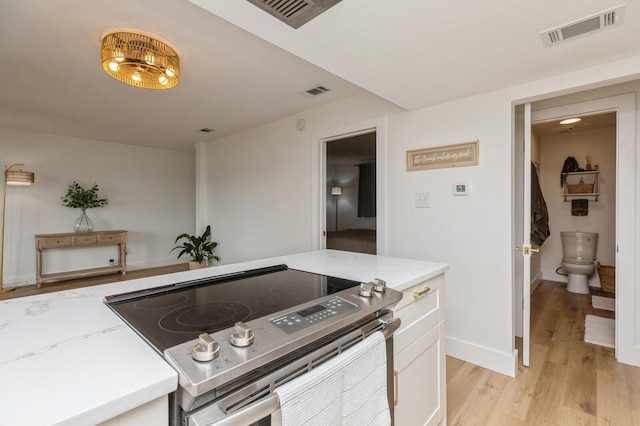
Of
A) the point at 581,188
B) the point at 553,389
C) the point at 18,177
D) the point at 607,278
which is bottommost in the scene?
the point at 553,389

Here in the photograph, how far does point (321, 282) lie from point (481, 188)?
167 centimetres

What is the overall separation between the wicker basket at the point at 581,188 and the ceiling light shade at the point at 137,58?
525cm

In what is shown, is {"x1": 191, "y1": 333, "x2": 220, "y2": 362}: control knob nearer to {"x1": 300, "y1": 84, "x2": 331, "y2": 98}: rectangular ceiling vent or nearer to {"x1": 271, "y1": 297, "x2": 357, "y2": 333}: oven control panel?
{"x1": 271, "y1": 297, "x2": 357, "y2": 333}: oven control panel

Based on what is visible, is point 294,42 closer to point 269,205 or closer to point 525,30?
point 525,30

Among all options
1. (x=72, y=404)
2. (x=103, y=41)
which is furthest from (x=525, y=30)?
(x=103, y=41)

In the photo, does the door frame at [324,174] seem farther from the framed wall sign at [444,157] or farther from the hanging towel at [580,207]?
the hanging towel at [580,207]

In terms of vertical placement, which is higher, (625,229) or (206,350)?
→ (625,229)

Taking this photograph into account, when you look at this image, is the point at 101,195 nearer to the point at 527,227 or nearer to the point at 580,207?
the point at 527,227

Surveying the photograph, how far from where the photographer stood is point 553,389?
6.64 ft

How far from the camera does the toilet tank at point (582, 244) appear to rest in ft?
13.7

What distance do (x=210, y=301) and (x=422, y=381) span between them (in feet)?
3.43

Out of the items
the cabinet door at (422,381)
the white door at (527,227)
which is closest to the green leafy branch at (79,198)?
the cabinet door at (422,381)

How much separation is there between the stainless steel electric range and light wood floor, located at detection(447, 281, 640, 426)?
3.74 feet

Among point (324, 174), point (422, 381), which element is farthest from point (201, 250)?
point (422, 381)
